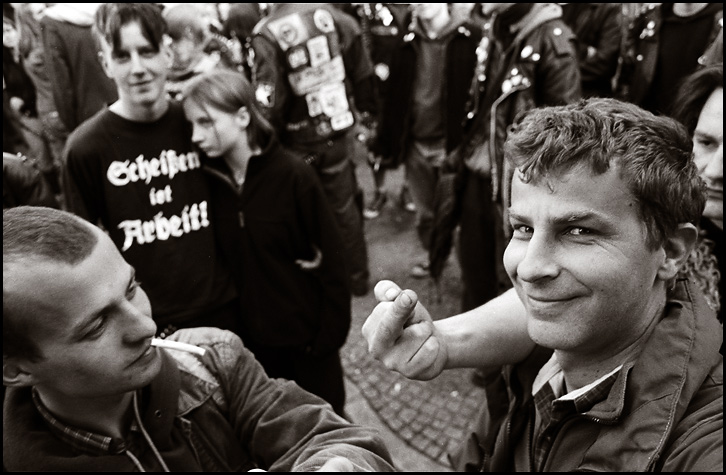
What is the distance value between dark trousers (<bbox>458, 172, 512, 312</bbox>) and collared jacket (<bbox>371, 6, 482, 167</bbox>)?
0.79 m

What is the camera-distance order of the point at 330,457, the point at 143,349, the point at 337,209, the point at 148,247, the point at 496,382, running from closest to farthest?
the point at 330,457 → the point at 143,349 → the point at 496,382 → the point at 148,247 → the point at 337,209

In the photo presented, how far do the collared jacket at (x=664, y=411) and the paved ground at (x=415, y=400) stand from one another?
2.10m

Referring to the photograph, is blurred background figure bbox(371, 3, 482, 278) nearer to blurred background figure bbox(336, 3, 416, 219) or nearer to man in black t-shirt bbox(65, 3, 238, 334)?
blurred background figure bbox(336, 3, 416, 219)

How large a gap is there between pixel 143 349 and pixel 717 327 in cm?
154

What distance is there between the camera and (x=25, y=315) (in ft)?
5.03

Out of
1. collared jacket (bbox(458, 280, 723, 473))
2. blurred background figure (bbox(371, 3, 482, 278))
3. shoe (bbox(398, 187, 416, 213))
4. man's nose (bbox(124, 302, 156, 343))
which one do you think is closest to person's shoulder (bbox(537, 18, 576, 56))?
blurred background figure (bbox(371, 3, 482, 278))

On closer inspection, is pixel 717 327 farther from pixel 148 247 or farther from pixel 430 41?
pixel 430 41

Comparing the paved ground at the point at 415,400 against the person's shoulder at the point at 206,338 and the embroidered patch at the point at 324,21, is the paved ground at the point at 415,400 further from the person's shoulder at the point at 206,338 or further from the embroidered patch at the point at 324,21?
the embroidered patch at the point at 324,21

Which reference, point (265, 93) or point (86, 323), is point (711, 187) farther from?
point (265, 93)

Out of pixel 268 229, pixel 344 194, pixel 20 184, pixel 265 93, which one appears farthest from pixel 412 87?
pixel 20 184

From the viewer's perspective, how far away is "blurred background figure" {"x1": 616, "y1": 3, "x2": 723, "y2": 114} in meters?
4.15

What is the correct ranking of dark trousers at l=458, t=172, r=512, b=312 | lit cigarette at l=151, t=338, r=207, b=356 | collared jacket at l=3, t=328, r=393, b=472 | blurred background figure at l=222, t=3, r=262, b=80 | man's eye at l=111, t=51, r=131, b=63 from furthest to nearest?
blurred background figure at l=222, t=3, r=262, b=80 → dark trousers at l=458, t=172, r=512, b=312 → man's eye at l=111, t=51, r=131, b=63 → lit cigarette at l=151, t=338, r=207, b=356 → collared jacket at l=3, t=328, r=393, b=472

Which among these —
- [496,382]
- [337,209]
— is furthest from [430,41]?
[496,382]

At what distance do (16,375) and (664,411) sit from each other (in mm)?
1640
